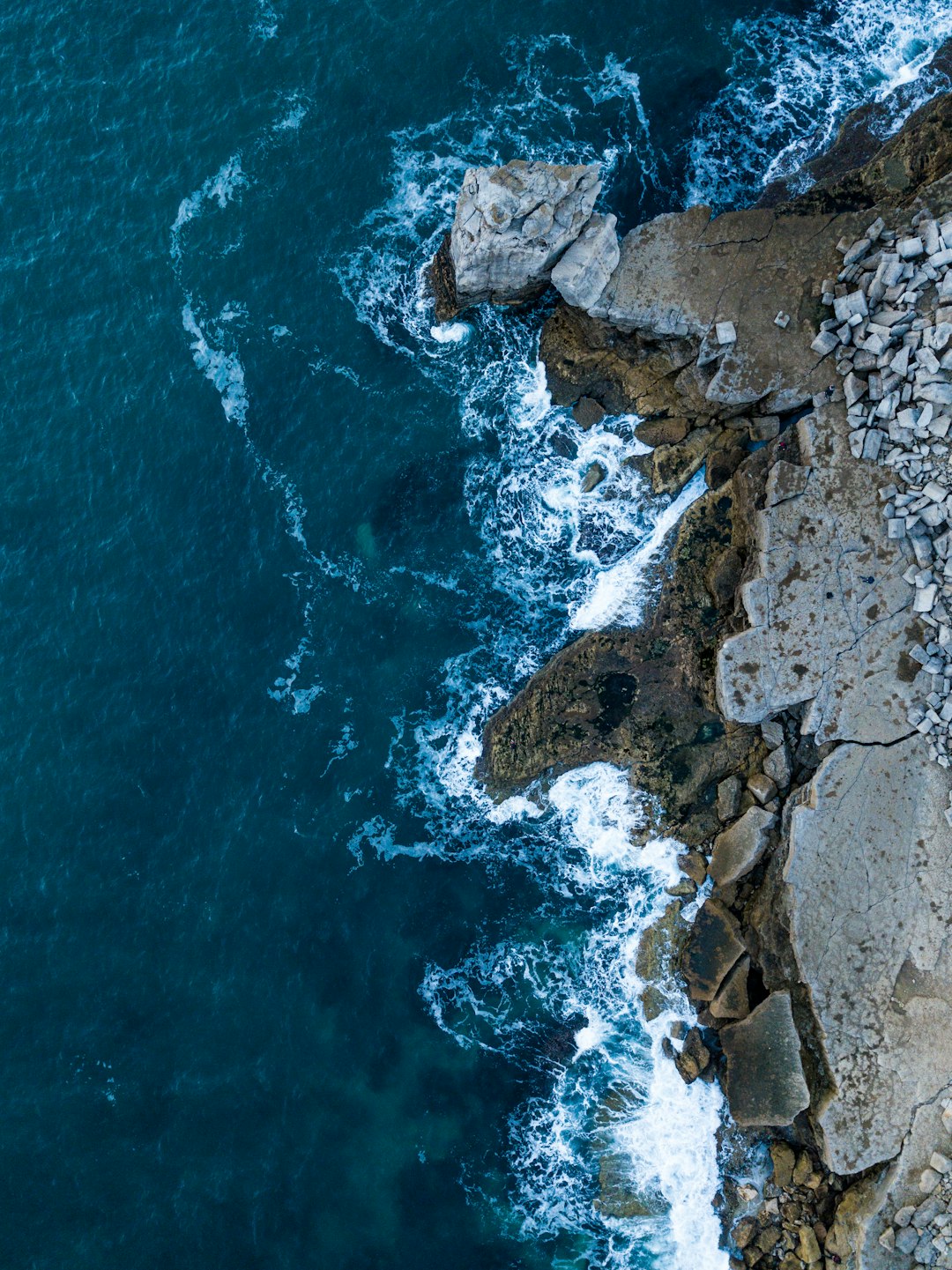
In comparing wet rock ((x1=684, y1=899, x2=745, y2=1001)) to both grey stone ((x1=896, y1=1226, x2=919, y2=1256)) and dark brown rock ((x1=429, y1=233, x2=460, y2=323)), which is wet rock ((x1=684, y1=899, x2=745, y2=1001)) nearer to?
grey stone ((x1=896, y1=1226, x2=919, y2=1256))

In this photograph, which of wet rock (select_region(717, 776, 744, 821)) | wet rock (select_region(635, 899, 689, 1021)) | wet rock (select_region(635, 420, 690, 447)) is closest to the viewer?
wet rock (select_region(635, 899, 689, 1021))

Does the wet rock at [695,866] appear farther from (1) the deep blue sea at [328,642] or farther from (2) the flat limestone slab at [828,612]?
(2) the flat limestone slab at [828,612]

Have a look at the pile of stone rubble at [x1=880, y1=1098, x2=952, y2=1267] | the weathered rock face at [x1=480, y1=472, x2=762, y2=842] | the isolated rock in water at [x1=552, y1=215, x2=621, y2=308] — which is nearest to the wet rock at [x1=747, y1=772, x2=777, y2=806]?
the weathered rock face at [x1=480, y1=472, x2=762, y2=842]

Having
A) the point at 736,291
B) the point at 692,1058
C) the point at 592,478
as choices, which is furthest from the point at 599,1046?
the point at 736,291

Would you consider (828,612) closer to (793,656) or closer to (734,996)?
(793,656)

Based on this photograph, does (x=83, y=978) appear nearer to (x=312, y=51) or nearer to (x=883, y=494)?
(x=883, y=494)

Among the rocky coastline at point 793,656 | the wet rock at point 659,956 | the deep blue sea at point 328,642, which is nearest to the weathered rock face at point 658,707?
the rocky coastline at point 793,656
